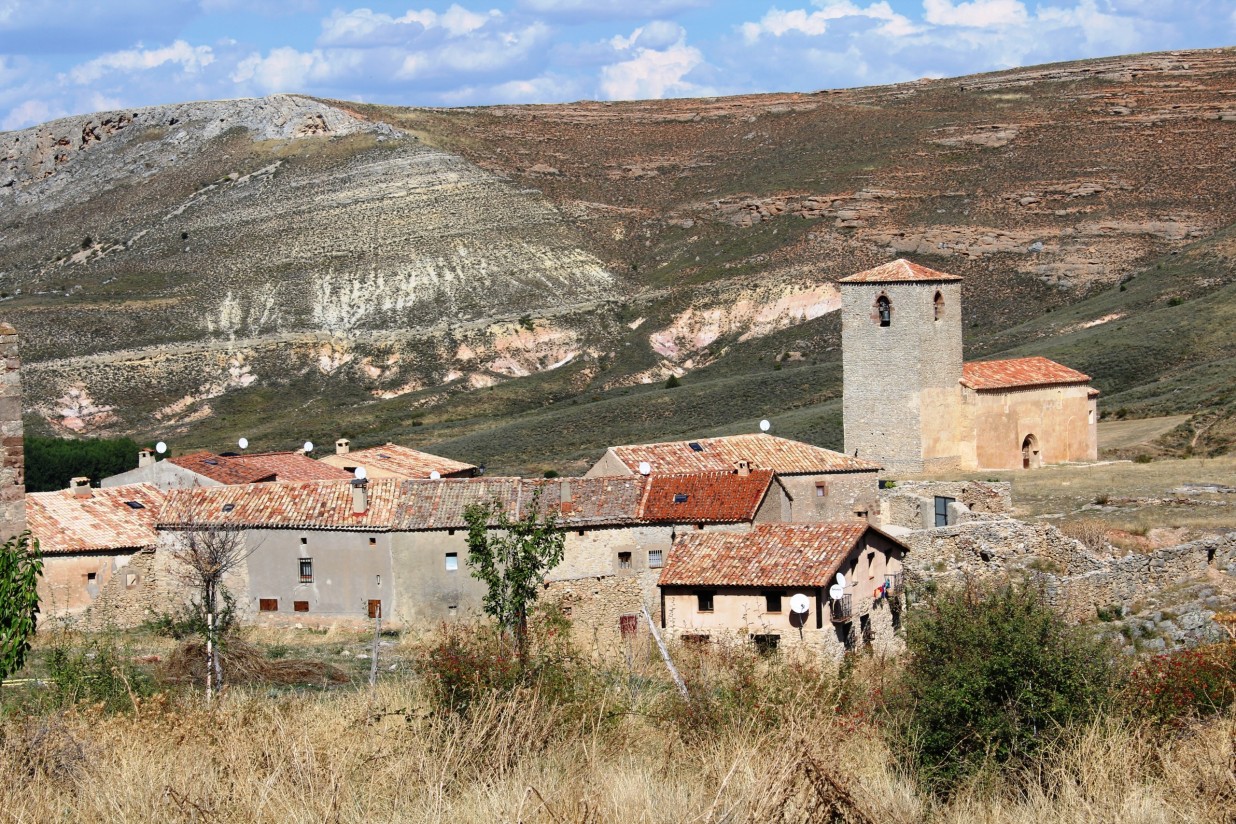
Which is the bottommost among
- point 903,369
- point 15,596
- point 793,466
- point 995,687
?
point 995,687

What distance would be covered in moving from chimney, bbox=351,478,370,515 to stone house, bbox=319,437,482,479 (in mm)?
12487

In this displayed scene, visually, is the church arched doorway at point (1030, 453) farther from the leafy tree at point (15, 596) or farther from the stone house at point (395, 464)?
the leafy tree at point (15, 596)

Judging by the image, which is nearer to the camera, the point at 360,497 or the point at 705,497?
the point at 705,497

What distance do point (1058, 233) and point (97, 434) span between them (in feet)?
183

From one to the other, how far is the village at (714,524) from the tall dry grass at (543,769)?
8.87 ft

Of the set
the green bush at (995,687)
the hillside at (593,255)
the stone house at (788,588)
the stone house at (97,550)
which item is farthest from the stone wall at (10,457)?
the hillside at (593,255)

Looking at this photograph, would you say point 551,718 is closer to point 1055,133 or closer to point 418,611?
point 418,611

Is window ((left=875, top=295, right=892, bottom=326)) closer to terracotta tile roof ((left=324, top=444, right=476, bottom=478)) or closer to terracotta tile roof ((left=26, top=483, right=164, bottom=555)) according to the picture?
terracotta tile roof ((left=324, top=444, right=476, bottom=478))

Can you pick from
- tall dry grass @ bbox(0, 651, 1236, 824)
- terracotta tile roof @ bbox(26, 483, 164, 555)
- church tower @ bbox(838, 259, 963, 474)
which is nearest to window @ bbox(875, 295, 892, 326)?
church tower @ bbox(838, 259, 963, 474)

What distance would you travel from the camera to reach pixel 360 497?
3447 centimetres

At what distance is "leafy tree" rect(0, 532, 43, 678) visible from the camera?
1316 centimetres

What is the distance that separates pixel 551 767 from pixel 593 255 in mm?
108859

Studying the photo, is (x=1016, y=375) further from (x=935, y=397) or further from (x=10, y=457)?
(x=10, y=457)

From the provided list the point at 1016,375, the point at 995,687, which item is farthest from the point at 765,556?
the point at 1016,375
